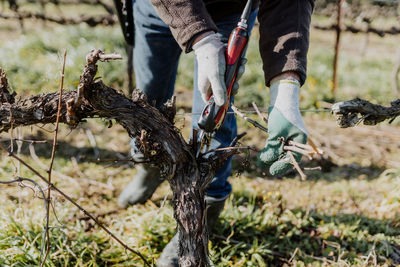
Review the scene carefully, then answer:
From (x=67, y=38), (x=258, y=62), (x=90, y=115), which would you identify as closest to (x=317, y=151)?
(x=90, y=115)

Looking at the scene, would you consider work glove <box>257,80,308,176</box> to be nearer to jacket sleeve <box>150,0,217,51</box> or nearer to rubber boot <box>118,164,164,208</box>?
jacket sleeve <box>150,0,217,51</box>

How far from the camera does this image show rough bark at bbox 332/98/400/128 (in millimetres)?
1477

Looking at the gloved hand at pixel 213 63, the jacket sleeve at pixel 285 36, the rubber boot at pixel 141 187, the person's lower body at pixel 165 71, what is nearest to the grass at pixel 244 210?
the rubber boot at pixel 141 187

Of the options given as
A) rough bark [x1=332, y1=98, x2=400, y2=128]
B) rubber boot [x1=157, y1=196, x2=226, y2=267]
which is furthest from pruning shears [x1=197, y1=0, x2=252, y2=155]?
rubber boot [x1=157, y1=196, x2=226, y2=267]

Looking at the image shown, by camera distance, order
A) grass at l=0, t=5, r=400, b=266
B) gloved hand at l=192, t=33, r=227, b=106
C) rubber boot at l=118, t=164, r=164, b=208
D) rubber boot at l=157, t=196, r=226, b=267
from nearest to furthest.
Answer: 1. gloved hand at l=192, t=33, r=227, b=106
2. rubber boot at l=157, t=196, r=226, b=267
3. grass at l=0, t=5, r=400, b=266
4. rubber boot at l=118, t=164, r=164, b=208

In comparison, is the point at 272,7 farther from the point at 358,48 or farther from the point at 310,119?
the point at 358,48

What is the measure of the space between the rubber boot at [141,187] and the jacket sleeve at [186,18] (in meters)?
1.22

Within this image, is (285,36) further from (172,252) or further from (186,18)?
(172,252)

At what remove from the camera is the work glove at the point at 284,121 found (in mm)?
1362

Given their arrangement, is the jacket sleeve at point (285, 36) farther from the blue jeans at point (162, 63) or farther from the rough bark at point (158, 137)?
the rough bark at point (158, 137)

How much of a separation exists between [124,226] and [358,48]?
1094 centimetres

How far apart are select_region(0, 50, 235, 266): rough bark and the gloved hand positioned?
0.28m

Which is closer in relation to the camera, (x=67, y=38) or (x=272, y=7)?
(x=272, y=7)

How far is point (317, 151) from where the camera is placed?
119 cm
